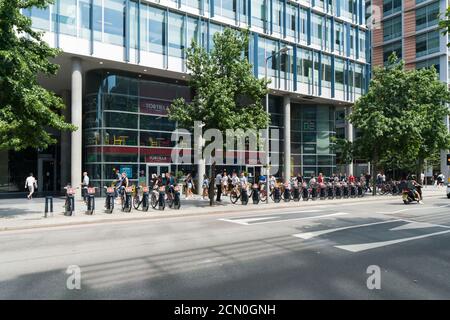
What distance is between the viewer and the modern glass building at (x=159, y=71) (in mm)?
22531

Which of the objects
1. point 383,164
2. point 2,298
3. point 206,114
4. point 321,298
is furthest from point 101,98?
point 383,164

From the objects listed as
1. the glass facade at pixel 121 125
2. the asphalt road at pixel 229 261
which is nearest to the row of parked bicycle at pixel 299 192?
the glass facade at pixel 121 125

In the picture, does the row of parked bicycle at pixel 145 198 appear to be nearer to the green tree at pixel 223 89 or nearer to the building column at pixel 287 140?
the green tree at pixel 223 89

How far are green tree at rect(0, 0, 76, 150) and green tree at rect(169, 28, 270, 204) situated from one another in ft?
19.1

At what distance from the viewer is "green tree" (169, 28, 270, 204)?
55.5ft

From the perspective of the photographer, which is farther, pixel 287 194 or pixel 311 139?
pixel 311 139

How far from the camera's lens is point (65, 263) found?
22.7ft

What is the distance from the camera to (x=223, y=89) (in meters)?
16.9

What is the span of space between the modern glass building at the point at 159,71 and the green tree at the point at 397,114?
7.03 m

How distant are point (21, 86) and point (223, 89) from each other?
27.1 feet

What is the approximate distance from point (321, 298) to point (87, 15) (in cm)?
2252

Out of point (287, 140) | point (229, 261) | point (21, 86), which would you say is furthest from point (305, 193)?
point (21, 86)

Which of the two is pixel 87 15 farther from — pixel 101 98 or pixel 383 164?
pixel 383 164

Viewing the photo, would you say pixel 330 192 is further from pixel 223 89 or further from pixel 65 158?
pixel 65 158
